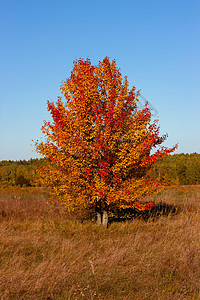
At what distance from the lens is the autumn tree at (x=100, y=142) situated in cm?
880

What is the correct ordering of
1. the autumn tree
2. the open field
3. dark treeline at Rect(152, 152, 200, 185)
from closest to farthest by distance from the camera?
the open field
the autumn tree
dark treeline at Rect(152, 152, 200, 185)

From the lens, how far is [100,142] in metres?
8.66

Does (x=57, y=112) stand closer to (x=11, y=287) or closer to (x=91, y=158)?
(x=91, y=158)

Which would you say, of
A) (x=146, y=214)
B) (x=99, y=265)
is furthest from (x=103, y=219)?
(x=99, y=265)

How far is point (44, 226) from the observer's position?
32.9 ft

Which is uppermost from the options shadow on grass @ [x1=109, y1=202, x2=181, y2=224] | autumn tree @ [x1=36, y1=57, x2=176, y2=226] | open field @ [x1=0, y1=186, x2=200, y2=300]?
autumn tree @ [x1=36, y1=57, x2=176, y2=226]

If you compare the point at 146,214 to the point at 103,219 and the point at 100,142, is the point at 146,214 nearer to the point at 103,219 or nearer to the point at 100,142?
the point at 103,219

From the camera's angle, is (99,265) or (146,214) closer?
(99,265)

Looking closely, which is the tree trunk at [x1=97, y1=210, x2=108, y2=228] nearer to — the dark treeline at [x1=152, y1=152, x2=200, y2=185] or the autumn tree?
the autumn tree

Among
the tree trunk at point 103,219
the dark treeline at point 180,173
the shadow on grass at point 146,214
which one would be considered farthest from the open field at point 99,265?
the dark treeline at point 180,173

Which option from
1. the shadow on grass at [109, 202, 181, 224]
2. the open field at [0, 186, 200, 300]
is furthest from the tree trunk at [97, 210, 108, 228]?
the open field at [0, 186, 200, 300]

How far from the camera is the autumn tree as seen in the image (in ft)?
28.9

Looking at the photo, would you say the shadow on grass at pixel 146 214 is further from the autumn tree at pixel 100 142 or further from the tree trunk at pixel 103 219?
the autumn tree at pixel 100 142

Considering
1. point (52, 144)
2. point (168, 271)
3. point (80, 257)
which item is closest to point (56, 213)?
point (52, 144)
